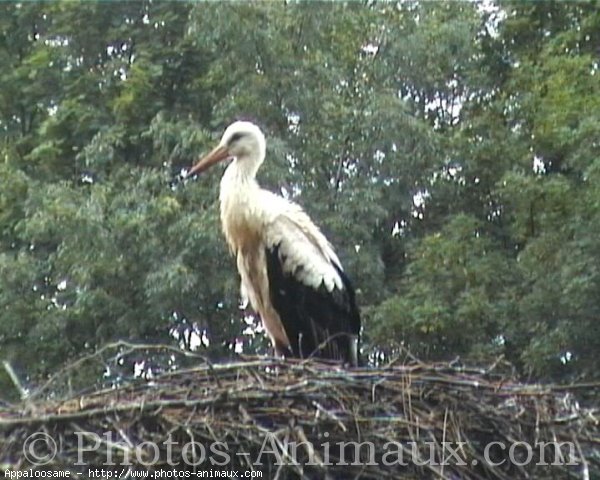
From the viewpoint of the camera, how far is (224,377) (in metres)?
5.38

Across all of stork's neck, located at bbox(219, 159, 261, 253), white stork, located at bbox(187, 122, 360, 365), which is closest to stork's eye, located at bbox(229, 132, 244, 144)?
stork's neck, located at bbox(219, 159, 261, 253)

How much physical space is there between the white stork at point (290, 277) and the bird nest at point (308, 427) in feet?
4.18

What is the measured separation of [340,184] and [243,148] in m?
3.98

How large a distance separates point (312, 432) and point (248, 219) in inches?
78.4

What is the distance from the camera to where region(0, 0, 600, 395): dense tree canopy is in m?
10.2

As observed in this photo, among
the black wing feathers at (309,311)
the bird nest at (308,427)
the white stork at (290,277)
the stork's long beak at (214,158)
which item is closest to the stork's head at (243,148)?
the stork's long beak at (214,158)

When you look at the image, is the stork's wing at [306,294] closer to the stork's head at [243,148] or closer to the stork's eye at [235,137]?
the stork's head at [243,148]

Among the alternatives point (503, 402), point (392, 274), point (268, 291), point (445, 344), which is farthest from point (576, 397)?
point (392, 274)

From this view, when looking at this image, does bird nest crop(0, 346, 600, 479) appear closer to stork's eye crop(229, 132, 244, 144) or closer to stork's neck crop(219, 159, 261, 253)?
stork's neck crop(219, 159, 261, 253)

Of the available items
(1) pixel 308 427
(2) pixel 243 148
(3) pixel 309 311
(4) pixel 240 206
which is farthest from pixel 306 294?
(1) pixel 308 427

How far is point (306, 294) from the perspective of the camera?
6746 mm

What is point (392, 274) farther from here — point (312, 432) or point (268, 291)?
point (312, 432)

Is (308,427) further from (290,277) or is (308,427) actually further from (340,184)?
(340,184)

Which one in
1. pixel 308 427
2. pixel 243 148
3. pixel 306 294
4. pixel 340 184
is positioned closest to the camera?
pixel 308 427
